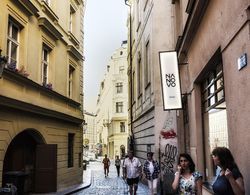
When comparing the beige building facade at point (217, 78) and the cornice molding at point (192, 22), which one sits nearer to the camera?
the beige building facade at point (217, 78)

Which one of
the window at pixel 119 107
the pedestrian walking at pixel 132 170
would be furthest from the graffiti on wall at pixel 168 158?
the window at pixel 119 107

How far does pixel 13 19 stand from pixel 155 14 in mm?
6912

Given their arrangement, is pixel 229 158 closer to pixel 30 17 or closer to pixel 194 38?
pixel 194 38

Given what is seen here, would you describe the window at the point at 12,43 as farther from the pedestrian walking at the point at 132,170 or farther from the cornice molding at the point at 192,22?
the cornice molding at the point at 192,22

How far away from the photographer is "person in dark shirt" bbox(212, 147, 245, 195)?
438 cm

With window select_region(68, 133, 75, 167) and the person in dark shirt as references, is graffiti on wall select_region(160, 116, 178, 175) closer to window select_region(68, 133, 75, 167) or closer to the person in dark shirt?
window select_region(68, 133, 75, 167)

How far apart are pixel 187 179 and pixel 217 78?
297cm

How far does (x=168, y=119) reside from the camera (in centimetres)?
1695

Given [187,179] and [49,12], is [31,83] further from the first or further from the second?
[187,179]

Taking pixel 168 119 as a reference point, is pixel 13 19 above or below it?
above

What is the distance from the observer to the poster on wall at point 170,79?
40.8 feet

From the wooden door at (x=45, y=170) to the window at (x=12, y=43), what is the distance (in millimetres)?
3874

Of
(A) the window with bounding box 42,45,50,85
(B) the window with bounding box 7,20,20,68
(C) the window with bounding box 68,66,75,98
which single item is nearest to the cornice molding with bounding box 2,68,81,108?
(B) the window with bounding box 7,20,20,68

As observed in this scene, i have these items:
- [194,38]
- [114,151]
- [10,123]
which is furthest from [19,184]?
[114,151]
